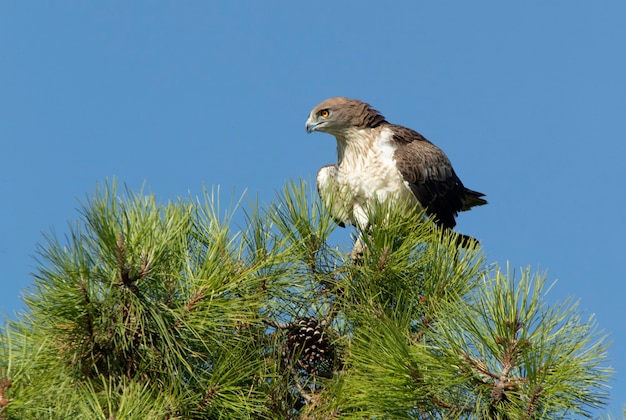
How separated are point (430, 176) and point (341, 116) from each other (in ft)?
3.13

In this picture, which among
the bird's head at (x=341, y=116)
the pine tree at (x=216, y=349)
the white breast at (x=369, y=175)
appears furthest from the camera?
the bird's head at (x=341, y=116)

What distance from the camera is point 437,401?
4016mm

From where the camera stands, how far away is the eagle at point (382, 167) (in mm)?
7234

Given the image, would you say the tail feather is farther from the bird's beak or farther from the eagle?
the bird's beak

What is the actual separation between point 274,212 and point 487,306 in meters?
1.45

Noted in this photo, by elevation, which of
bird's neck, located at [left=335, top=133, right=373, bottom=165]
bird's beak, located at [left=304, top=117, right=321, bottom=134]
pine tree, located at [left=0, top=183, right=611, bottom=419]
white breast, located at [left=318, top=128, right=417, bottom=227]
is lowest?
pine tree, located at [left=0, top=183, right=611, bottom=419]

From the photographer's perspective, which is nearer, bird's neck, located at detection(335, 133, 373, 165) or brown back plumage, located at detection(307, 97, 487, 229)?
brown back plumage, located at detection(307, 97, 487, 229)

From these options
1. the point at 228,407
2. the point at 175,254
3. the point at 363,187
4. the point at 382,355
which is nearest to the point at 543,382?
the point at 382,355

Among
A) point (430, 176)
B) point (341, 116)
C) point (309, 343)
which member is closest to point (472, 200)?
point (430, 176)

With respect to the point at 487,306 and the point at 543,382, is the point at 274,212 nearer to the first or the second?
the point at 487,306

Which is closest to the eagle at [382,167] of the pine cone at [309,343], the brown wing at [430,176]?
the brown wing at [430,176]

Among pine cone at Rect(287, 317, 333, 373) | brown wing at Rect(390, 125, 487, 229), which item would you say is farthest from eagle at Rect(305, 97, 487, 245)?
pine cone at Rect(287, 317, 333, 373)

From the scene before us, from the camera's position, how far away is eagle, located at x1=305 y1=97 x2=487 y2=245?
23.7ft

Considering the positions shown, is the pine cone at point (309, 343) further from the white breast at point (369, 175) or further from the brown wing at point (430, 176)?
the brown wing at point (430, 176)
